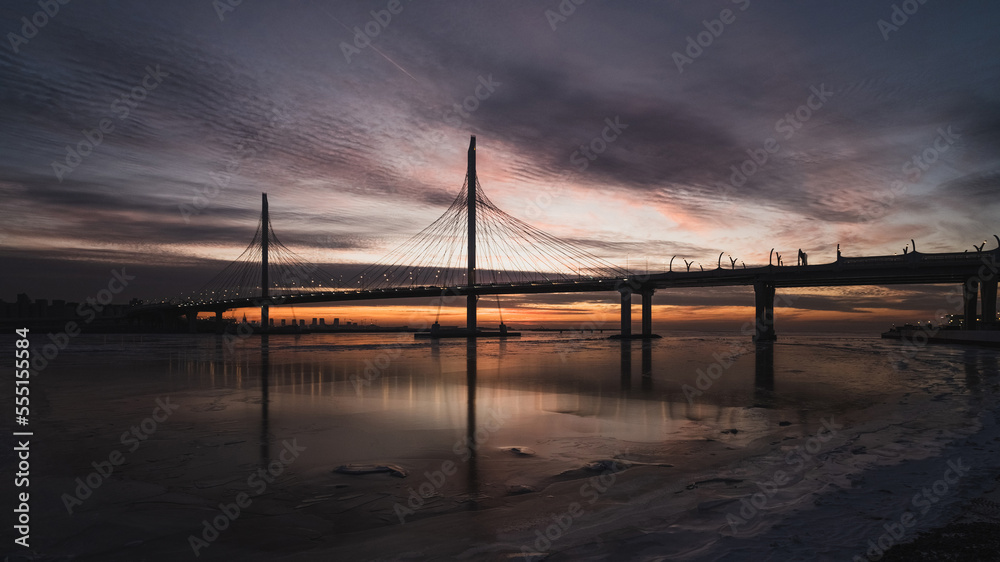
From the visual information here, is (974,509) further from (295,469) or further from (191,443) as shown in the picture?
(191,443)

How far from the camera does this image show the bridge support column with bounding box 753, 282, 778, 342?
6550cm

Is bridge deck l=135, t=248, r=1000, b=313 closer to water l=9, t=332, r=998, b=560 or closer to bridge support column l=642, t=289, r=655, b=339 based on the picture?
bridge support column l=642, t=289, r=655, b=339

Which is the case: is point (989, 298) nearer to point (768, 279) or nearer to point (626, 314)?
point (768, 279)

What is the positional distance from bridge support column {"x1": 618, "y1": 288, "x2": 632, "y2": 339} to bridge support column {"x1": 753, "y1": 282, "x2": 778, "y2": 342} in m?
15.4

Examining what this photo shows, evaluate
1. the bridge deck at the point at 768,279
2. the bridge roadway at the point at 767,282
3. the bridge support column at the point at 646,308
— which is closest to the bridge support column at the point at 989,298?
the bridge roadway at the point at 767,282

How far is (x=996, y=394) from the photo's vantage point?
13844mm

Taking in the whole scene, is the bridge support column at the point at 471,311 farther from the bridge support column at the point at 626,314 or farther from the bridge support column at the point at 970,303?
the bridge support column at the point at 970,303

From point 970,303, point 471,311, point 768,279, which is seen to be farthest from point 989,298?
point 471,311

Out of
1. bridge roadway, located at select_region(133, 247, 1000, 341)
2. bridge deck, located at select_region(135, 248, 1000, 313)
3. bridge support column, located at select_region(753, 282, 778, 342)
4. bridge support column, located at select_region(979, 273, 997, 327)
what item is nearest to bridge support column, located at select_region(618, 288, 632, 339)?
bridge roadway, located at select_region(133, 247, 1000, 341)

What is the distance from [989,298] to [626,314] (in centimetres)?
3823

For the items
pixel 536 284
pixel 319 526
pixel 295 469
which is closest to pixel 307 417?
pixel 295 469

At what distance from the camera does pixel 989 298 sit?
56844 mm

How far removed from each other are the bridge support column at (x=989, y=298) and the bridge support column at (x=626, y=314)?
36.4 meters

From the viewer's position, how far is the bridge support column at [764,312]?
65.5 meters
